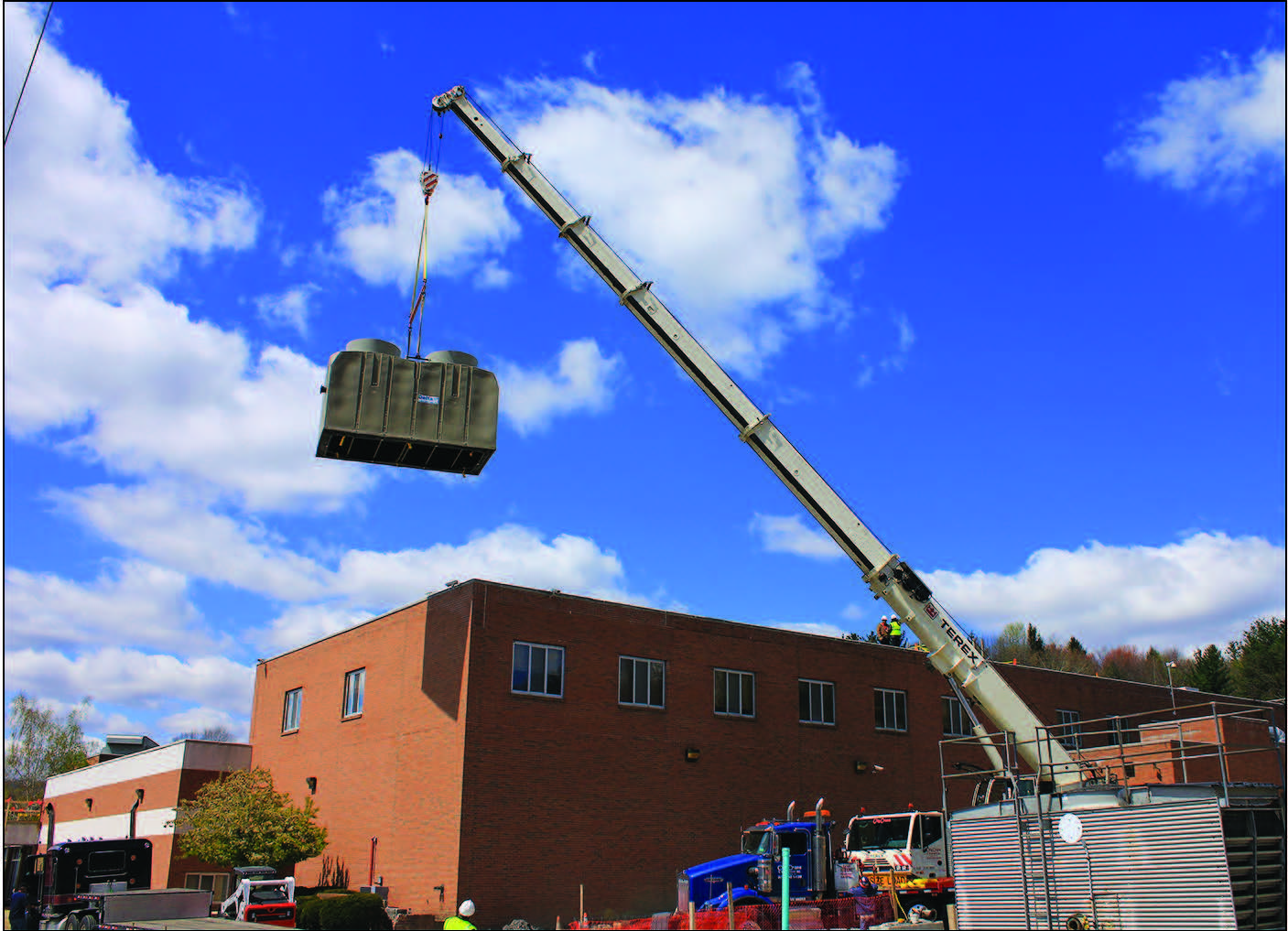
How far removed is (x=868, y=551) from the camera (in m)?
22.2

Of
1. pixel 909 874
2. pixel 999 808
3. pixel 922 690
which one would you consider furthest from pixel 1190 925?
pixel 922 690

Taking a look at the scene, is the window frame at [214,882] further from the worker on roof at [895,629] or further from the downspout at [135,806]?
the worker on roof at [895,629]

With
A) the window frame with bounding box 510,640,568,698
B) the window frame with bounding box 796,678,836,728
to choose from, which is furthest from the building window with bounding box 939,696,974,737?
the window frame with bounding box 510,640,568,698

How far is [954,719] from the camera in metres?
38.8

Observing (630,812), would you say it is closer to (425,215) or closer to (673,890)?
(673,890)

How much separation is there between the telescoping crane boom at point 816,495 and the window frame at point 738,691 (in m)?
10.2

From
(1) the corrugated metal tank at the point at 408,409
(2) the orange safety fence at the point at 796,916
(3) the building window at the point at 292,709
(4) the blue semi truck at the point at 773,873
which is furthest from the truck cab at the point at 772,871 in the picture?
(3) the building window at the point at 292,709

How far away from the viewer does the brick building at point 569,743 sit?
26.9 meters

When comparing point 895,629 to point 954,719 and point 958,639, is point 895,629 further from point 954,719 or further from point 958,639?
point 954,719

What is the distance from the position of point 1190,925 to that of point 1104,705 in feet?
107

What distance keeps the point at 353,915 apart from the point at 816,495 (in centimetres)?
1517

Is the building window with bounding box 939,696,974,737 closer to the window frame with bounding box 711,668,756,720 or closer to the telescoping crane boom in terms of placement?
the window frame with bounding box 711,668,756,720

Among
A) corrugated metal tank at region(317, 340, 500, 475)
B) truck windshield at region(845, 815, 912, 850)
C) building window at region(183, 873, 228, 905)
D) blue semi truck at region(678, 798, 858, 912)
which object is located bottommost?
building window at region(183, 873, 228, 905)

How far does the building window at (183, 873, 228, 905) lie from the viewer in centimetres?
3609
